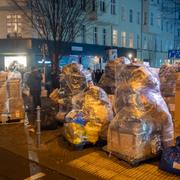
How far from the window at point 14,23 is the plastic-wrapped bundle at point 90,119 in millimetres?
17817

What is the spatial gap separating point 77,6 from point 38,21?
2841mm

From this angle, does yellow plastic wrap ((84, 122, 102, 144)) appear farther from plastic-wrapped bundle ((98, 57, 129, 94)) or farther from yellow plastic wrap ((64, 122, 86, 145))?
plastic-wrapped bundle ((98, 57, 129, 94))

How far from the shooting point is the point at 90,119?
7164 mm

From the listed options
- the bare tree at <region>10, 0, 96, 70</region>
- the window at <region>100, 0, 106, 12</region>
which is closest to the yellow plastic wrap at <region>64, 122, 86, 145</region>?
the bare tree at <region>10, 0, 96, 70</region>

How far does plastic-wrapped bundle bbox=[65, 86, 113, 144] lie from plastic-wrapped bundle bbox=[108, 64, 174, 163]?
72 centimetres

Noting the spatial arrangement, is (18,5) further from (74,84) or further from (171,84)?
(171,84)

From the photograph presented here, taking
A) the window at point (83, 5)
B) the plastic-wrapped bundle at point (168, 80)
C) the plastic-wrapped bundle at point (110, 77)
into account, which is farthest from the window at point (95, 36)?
the plastic-wrapped bundle at point (168, 80)

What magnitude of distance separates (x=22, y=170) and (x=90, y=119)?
6.73ft

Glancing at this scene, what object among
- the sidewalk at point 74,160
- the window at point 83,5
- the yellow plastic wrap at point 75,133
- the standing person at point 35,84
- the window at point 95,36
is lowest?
the sidewalk at point 74,160

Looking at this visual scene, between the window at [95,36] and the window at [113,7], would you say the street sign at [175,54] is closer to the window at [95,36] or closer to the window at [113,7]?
the window at [95,36]

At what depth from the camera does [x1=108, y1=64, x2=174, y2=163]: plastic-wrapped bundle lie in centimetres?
582

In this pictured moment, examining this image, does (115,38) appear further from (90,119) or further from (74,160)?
(74,160)

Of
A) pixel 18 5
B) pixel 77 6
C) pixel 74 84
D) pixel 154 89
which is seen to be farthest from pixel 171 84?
pixel 18 5

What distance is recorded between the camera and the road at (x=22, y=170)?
18.1 ft
